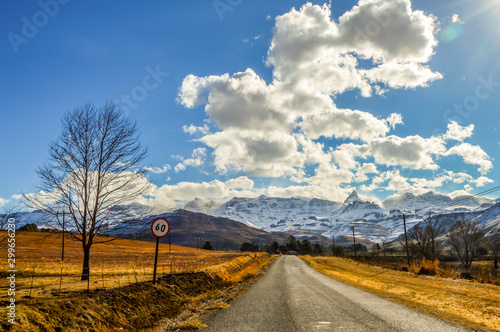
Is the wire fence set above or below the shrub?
above

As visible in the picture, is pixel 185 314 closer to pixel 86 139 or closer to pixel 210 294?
pixel 210 294

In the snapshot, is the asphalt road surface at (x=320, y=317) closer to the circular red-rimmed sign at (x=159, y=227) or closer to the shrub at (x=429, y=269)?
the circular red-rimmed sign at (x=159, y=227)

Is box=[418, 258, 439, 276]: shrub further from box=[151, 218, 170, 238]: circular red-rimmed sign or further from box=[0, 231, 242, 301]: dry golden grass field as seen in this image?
box=[151, 218, 170, 238]: circular red-rimmed sign

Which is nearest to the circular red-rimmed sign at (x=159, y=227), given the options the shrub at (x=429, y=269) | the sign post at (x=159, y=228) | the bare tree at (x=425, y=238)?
the sign post at (x=159, y=228)

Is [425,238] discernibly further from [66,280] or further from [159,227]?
[66,280]

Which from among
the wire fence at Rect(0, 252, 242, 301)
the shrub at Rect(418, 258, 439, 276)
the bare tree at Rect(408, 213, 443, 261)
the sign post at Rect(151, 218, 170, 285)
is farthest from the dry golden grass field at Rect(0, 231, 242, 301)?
the bare tree at Rect(408, 213, 443, 261)

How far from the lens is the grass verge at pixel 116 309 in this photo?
663 centimetres

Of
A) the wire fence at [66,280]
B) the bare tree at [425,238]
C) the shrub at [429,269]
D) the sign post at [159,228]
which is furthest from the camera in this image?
the bare tree at [425,238]

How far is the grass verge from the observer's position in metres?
6.63

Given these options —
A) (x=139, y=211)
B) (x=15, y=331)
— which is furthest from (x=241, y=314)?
(x=139, y=211)

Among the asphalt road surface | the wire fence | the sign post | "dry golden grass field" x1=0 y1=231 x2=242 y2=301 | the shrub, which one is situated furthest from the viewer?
the shrub

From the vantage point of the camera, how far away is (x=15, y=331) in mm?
5855

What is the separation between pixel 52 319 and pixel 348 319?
327 inches

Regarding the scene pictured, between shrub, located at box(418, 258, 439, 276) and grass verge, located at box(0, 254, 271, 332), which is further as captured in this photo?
shrub, located at box(418, 258, 439, 276)
